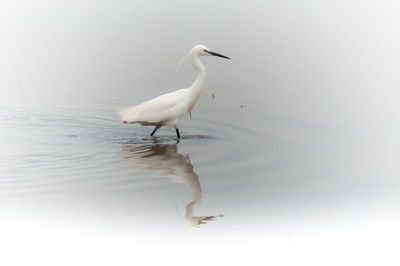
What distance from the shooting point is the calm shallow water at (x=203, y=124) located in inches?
225

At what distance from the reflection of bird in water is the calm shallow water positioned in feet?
0.09

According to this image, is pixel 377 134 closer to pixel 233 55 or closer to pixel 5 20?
pixel 233 55

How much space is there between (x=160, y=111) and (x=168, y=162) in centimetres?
129

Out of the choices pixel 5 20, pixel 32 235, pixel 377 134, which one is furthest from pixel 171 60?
pixel 32 235

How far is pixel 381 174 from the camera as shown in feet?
23.5

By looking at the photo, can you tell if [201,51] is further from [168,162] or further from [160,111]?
[168,162]

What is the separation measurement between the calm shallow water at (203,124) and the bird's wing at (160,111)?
0.33 m

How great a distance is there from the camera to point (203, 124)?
9688 millimetres

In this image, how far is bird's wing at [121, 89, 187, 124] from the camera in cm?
866

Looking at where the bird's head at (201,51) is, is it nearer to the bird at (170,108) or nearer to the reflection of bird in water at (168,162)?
the bird at (170,108)

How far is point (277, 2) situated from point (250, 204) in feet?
41.6

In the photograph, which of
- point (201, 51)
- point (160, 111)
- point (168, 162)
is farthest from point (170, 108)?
point (168, 162)

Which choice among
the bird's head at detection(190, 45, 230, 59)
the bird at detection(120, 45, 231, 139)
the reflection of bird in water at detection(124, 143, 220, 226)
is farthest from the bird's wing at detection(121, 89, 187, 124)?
the bird's head at detection(190, 45, 230, 59)

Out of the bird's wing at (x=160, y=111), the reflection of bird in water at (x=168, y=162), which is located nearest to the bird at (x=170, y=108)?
the bird's wing at (x=160, y=111)
